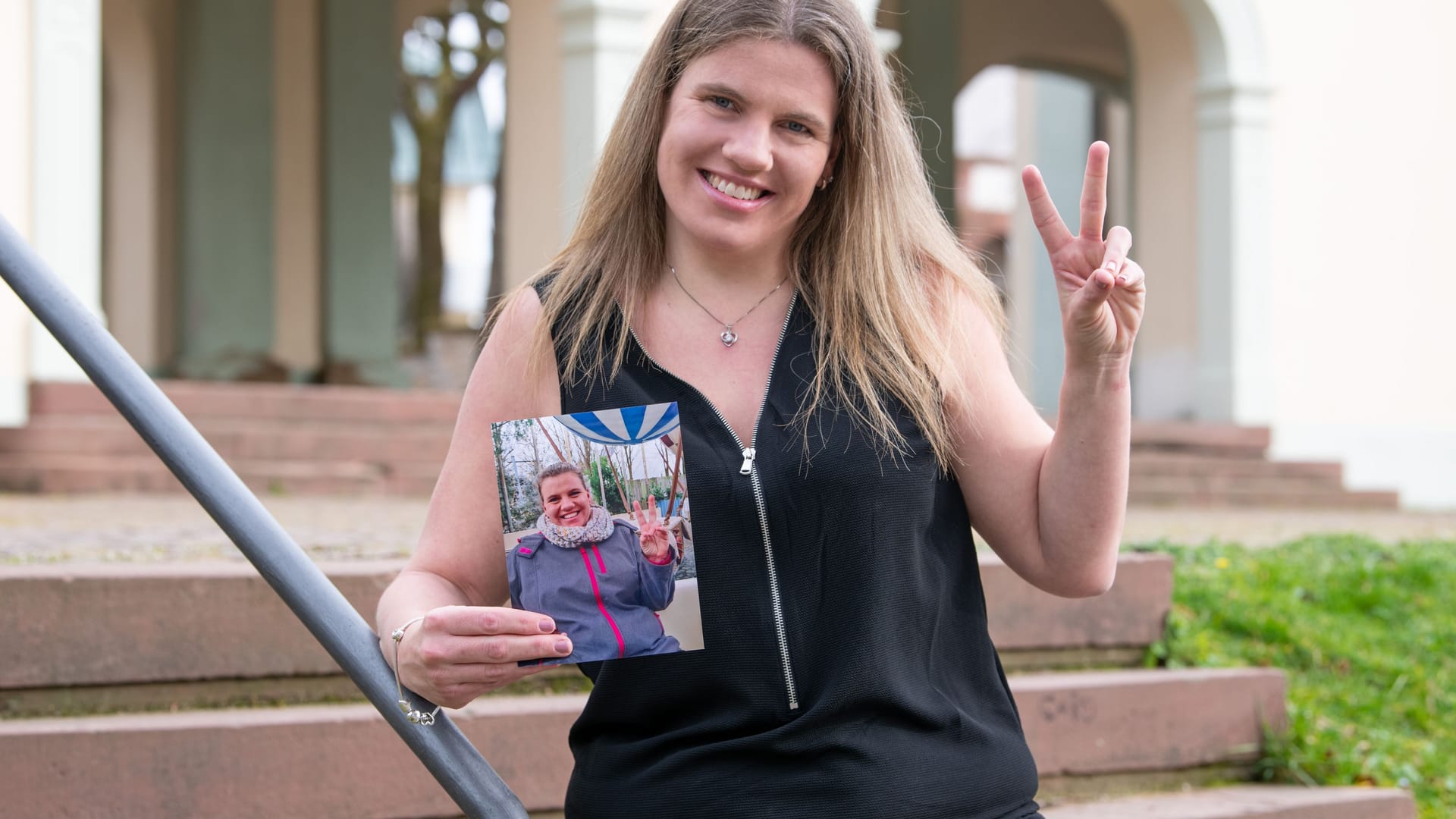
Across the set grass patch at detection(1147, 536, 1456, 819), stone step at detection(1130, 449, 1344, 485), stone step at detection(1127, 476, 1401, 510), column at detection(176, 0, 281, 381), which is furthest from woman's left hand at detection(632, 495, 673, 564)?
column at detection(176, 0, 281, 381)

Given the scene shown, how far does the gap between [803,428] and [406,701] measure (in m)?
0.55

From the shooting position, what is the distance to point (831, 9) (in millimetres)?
1724

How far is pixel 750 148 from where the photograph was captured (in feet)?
5.47

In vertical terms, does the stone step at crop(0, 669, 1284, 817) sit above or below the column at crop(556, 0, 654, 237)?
below

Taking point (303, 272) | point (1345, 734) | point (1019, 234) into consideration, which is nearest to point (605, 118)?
point (303, 272)

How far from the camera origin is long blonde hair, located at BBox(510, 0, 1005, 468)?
1.71 meters

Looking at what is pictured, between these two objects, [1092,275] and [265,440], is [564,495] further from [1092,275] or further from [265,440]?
[265,440]

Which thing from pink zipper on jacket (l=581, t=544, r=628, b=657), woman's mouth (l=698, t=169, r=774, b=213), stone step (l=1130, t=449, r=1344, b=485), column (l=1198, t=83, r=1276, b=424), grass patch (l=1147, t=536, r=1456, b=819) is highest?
column (l=1198, t=83, r=1276, b=424)

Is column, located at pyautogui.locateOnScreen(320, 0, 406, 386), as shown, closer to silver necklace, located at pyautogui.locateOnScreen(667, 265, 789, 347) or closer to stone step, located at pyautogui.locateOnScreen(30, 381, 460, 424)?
stone step, located at pyautogui.locateOnScreen(30, 381, 460, 424)

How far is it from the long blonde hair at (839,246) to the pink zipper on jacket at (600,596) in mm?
328

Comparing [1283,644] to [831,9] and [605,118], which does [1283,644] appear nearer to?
[831,9]

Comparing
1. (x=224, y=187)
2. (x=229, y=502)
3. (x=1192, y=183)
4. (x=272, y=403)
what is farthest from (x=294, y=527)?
(x=1192, y=183)

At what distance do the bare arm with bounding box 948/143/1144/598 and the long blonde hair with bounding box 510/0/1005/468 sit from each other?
0.05 metres

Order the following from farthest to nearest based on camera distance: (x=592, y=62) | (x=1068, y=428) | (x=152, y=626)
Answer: (x=592, y=62), (x=152, y=626), (x=1068, y=428)
